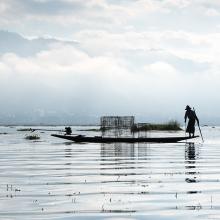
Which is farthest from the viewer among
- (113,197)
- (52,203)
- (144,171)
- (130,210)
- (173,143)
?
(173,143)

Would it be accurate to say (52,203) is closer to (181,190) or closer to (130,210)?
(130,210)

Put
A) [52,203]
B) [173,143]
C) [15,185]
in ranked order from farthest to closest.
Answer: [173,143] → [15,185] → [52,203]

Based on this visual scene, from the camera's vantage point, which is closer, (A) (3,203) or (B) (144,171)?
(A) (3,203)

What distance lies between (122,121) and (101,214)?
49832 millimetres

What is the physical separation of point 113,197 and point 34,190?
3003 millimetres

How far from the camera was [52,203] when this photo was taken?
1459 cm

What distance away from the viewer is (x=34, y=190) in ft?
56.7

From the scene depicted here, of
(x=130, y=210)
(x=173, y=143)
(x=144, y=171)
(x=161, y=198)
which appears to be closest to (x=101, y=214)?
(x=130, y=210)

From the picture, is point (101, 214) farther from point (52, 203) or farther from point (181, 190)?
point (181, 190)

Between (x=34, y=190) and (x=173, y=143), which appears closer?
(x=34, y=190)

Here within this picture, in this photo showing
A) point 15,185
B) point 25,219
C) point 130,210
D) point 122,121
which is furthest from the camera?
point 122,121

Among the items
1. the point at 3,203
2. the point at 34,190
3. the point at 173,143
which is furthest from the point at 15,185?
the point at 173,143

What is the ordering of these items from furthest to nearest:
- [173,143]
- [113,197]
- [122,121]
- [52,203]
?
[122,121]
[173,143]
[113,197]
[52,203]

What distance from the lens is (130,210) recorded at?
44.7ft
